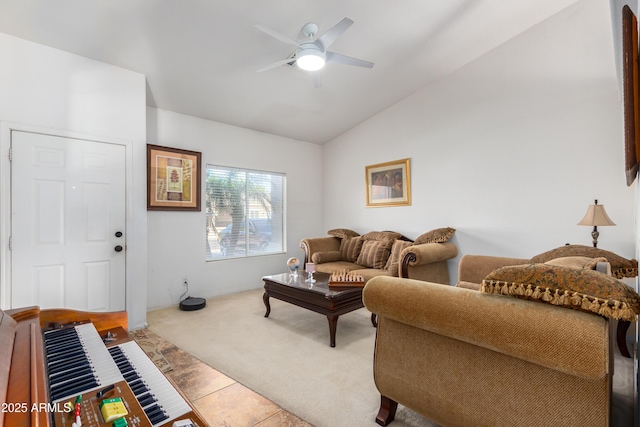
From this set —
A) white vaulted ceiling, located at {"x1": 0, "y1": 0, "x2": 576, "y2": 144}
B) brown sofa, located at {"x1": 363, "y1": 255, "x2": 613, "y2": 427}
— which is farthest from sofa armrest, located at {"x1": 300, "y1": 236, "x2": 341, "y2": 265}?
brown sofa, located at {"x1": 363, "y1": 255, "x2": 613, "y2": 427}

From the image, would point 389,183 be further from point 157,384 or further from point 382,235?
point 157,384

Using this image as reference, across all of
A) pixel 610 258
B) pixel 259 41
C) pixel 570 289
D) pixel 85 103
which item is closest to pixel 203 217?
pixel 85 103

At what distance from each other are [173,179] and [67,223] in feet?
4.29

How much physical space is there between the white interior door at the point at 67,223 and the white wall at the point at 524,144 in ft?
11.8

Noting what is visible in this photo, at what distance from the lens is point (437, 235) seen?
3924 mm

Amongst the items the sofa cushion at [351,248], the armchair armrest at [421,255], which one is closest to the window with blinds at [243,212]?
the sofa cushion at [351,248]

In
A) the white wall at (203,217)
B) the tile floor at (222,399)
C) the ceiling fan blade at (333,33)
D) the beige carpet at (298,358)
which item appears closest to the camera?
the tile floor at (222,399)

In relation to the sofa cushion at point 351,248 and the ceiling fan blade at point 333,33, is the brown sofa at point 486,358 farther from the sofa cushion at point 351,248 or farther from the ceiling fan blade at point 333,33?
the sofa cushion at point 351,248

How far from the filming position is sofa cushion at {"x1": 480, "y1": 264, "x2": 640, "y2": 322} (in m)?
0.98

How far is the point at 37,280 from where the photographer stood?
2621mm

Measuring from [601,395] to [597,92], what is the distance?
127 inches

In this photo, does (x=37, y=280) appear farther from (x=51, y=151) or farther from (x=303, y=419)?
(x=303, y=419)

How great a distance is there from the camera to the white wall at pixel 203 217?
3.82 meters

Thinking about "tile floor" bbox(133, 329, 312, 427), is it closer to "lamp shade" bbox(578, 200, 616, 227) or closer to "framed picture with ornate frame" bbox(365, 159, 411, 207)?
"lamp shade" bbox(578, 200, 616, 227)
